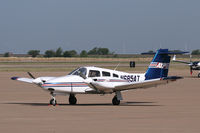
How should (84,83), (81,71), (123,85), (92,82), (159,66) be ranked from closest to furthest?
(92,82) < (84,83) < (123,85) < (81,71) < (159,66)

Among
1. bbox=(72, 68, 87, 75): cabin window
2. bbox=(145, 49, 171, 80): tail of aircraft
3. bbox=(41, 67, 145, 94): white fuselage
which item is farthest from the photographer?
bbox=(145, 49, 171, 80): tail of aircraft

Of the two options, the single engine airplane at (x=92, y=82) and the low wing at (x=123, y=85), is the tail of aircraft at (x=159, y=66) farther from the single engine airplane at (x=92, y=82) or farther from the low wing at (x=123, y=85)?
the low wing at (x=123, y=85)

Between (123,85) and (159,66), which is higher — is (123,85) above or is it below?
below

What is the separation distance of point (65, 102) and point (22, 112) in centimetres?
531

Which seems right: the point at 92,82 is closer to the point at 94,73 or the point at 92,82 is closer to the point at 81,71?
the point at 94,73

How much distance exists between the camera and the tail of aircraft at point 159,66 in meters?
24.3

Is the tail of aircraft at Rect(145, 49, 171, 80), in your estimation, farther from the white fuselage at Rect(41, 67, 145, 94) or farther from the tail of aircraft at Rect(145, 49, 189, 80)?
the white fuselage at Rect(41, 67, 145, 94)

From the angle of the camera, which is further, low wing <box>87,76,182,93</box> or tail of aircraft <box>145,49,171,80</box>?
tail of aircraft <box>145,49,171,80</box>


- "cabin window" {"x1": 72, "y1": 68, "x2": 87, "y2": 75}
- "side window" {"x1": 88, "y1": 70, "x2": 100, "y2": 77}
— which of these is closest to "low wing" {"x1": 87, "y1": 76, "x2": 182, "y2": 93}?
"side window" {"x1": 88, "y1": 70, "x2": 100, "y2": 77}

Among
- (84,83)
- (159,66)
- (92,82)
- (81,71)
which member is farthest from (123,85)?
(159,66)

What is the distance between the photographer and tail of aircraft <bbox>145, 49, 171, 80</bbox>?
24.3 meters

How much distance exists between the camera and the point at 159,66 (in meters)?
24.5

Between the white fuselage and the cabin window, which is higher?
the cabin window

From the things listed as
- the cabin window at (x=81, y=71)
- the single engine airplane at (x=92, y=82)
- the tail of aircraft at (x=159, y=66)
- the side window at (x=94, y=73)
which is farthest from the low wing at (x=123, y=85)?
the tail of aircraft at (x=159, y=66)
